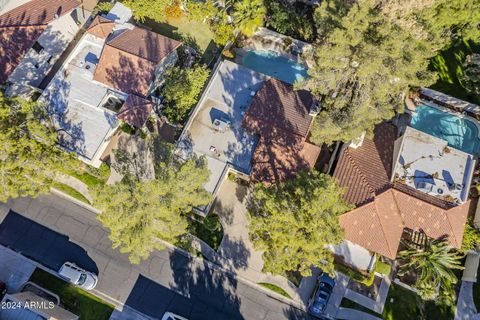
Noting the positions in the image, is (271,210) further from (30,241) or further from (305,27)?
(30,241)

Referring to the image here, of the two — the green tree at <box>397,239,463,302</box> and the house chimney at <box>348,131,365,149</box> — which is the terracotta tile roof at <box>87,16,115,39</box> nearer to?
the house chimney at <box>348,131,365,149</box>

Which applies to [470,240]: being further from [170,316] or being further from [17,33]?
[17,33]

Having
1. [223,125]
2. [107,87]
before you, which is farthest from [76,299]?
[223,125]

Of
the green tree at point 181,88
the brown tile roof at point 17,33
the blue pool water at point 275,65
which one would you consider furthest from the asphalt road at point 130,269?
the blue pool water at point 275,65

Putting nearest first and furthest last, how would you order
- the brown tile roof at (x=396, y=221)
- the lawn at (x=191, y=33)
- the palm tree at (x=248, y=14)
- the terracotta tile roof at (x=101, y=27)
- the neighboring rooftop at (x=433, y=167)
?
1. the brown tile roof at (x=396, y=221)
2. the neighboring rooftop at (x=433, y=167)
3. the palm tree at (x=248, y=14)
4. the terracotta tile roof at (x=101, y=27)
5. the lawn at (x=191, y=33)

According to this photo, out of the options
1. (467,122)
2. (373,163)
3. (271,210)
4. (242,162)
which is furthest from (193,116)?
(467,122)

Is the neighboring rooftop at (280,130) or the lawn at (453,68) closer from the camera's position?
the neighboring rooftop at (280,130)

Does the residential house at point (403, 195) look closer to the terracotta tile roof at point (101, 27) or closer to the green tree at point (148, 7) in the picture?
the green tree at point (148, 7)
